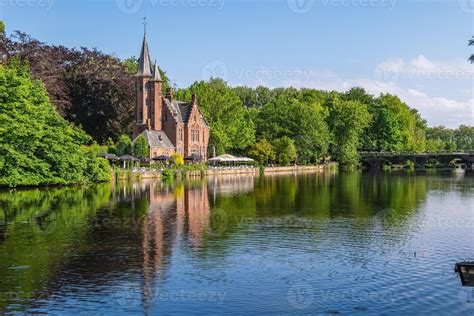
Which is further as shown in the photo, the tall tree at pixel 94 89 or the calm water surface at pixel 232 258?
the tall tree at pixel 94 89

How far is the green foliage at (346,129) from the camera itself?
11188 cm

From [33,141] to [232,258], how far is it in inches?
1327

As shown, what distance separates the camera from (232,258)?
65.2ft

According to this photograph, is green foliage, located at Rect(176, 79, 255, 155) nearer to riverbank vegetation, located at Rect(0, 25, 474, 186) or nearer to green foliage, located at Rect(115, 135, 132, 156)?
riverbank vegetation, located at Rect(0, 25, 474, 186)

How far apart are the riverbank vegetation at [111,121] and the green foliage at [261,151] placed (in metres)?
0.18

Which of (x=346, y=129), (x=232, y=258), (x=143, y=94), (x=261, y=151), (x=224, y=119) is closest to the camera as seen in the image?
(x=232, y=258)

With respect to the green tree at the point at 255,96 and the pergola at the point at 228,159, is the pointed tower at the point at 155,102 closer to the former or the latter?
the pergola at the point at 228,159

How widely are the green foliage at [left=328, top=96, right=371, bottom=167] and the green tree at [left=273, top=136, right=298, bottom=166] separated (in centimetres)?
1684

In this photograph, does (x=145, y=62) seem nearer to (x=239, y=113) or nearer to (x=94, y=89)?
(x=94, y=89)

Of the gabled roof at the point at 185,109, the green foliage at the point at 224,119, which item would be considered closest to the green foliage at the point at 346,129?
the green foliage at the point at 224,119

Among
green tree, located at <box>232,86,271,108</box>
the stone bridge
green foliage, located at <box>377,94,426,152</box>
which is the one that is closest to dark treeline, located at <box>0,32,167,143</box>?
the stone bridge

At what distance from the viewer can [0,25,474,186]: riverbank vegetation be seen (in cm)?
4822

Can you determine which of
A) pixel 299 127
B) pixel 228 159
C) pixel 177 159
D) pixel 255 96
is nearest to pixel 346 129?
pixel 299 127

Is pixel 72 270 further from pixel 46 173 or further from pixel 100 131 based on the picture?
pixel 100 131
